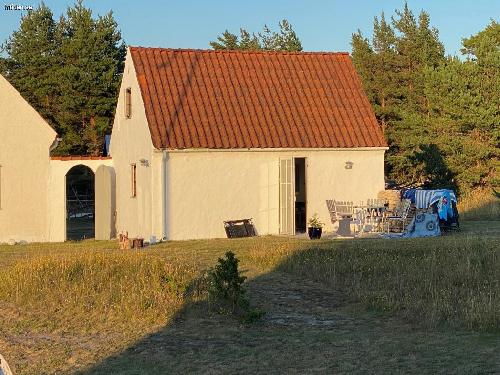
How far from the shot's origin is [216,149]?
994 inches

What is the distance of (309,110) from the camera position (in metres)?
27.2

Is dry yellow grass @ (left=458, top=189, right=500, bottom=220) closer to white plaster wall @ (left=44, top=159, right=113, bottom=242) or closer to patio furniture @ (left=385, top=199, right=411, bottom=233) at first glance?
patio furniture @ (left=385, top=199, right=411, bottom=233)

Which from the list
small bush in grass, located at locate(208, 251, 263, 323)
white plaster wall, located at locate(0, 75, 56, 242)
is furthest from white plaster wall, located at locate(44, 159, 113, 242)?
small bush in grass, located at locate(208, 251, 263, 323)

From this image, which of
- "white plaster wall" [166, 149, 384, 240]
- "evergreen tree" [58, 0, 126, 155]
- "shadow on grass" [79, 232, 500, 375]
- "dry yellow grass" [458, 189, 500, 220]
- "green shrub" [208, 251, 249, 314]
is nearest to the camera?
"shadow on grass" [79, 232, 500, 375]

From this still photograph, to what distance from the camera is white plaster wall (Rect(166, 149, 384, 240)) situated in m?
25.1

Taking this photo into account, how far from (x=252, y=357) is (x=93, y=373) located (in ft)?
5.75

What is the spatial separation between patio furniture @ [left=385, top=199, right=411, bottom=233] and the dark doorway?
3256mm

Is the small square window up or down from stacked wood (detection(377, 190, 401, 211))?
up

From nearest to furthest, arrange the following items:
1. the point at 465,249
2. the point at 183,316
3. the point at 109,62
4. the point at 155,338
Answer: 1. the point at 155,338
2. the point at 183,316
3. the point at 465,249
4. the point at 109,62

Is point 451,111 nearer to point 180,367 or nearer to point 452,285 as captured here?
point 452,285

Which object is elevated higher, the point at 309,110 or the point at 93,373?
the point at 309,110

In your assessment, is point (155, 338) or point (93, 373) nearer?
point (93, 373)

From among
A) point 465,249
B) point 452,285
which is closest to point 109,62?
point 465,249

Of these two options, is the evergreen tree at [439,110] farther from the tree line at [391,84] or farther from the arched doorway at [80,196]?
the arched doorway at [80,196]
